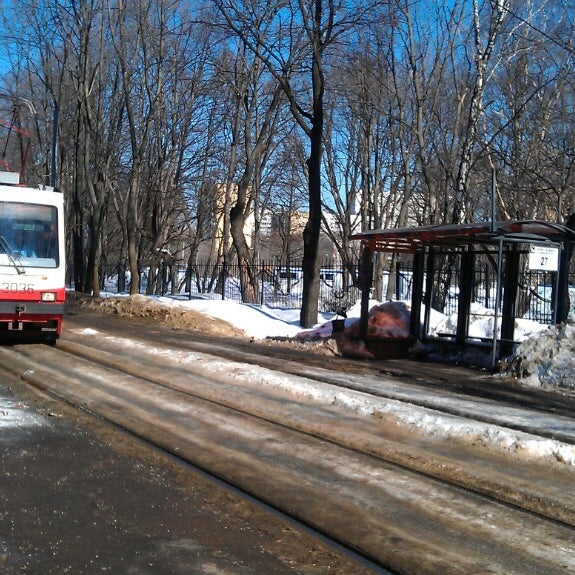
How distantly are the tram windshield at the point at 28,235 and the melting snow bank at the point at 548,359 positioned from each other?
344 inches

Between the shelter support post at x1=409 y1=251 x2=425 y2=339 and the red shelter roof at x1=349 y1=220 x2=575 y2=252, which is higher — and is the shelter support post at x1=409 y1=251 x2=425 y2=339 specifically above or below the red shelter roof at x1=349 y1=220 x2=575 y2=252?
below

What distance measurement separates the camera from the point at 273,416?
8898mm

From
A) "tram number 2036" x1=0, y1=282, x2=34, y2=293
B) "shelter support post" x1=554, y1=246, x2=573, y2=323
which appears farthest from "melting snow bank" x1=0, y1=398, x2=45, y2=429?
"shelter support post" x1=554, y1=246, x2=573, y2=323

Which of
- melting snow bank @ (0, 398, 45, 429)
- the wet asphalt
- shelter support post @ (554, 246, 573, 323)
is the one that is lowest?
the wet asphalt

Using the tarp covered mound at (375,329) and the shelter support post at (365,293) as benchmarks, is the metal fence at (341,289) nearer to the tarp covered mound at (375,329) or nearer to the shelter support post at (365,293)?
the tarp covered mound at (375,329)

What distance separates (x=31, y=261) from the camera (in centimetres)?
1369

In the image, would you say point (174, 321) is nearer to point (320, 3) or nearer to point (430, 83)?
point (320, 3)

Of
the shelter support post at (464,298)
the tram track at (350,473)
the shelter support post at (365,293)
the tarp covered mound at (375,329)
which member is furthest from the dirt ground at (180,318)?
the tram track at (350,473)

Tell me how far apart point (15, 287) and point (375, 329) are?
8.08 m

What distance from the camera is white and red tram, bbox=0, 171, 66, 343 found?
1343 centimetres

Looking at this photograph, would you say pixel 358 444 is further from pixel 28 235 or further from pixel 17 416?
pixel 28 235

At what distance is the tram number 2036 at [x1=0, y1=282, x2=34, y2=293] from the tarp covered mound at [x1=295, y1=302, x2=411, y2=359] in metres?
7.10

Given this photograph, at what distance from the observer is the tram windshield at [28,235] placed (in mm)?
13539

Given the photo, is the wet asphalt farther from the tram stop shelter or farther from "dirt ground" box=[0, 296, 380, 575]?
the tram stop shelter
